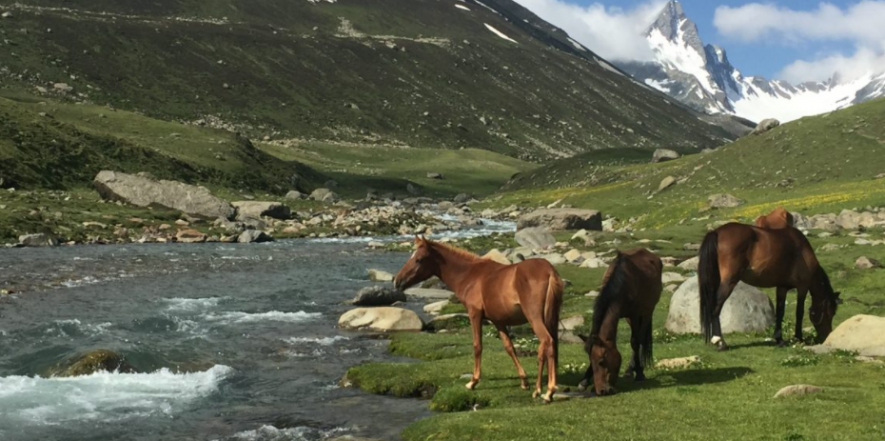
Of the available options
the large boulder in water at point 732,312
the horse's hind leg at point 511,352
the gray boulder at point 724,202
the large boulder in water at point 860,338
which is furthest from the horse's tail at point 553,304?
the gray boulder at point 724,202

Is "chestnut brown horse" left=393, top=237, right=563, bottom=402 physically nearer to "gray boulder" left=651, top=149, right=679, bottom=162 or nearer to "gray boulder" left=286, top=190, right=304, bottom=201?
"gray boulder" left=286, top=190, right=304, bottom=201

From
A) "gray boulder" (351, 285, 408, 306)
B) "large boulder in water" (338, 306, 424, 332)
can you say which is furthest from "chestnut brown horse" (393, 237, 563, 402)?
"gray boulder" (351, 285, 408, 306)

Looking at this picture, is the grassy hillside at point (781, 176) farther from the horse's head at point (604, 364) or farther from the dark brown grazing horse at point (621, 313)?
the horse's head at point (604, 364)

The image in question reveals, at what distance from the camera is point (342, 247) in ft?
236

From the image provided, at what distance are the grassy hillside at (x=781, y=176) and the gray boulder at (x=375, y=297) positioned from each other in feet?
108

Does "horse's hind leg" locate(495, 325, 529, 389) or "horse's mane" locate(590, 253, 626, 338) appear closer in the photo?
"horse's mane" locate(590, 253, 626, 338)

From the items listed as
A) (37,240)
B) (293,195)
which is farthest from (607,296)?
(293,195)

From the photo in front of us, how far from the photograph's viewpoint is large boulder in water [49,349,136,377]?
2525 cm

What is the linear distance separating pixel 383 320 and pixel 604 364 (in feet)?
59.4

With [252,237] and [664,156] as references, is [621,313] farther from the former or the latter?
[664,156]

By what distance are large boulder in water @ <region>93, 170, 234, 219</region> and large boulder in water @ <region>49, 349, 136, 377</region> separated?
189ft

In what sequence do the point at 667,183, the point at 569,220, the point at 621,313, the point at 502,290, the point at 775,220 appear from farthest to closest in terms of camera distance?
the point at 667,183 → the point at 569,220 → the point at 775,220 → the point at 502,290 → the point at 621,313

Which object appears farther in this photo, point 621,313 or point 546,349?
point 621,313

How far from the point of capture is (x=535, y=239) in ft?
218
